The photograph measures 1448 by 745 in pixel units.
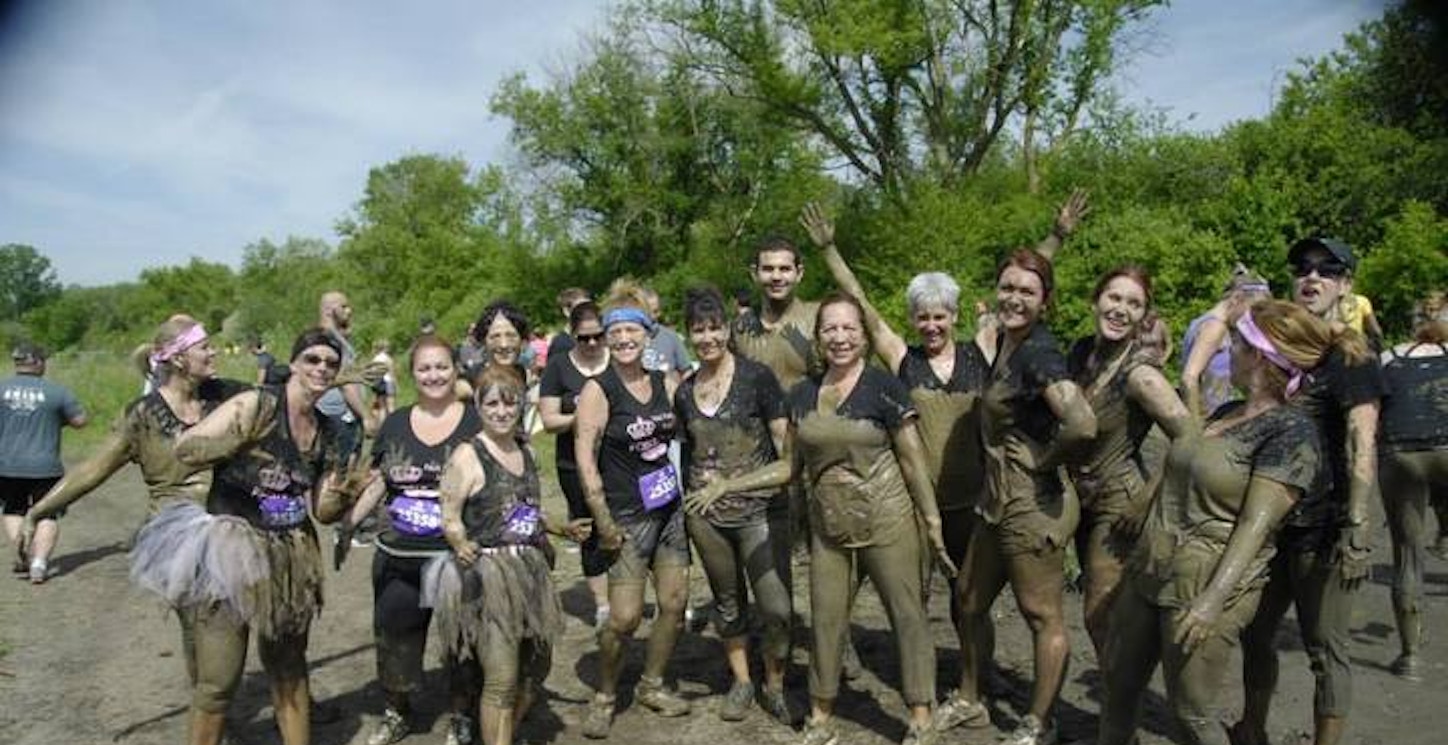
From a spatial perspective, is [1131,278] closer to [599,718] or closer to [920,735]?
Result: [920,735]

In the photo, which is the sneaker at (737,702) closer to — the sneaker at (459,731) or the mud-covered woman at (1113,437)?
the sneaker at (459,731)

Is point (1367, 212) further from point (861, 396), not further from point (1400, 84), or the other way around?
point (861, 396)

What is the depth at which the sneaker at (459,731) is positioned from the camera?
437 cm

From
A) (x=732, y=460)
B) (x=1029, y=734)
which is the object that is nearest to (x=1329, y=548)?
(x=1029, y=734)

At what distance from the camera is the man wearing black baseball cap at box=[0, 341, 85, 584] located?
799cm

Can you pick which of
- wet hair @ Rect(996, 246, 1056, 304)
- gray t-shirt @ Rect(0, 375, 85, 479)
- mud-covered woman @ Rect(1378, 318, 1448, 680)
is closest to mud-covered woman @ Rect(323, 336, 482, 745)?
wet hair @ Rect(996, 246, 1056, 304)

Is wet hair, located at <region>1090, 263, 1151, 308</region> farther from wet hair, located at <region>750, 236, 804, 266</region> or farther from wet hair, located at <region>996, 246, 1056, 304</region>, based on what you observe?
wet hair, located at <region>750, 236, 804, 266</region>

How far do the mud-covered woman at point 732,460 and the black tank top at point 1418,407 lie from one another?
3494 millimetres

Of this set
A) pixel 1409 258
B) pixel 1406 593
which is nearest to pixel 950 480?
pixel 1406 593

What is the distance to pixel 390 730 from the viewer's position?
4.59 meters

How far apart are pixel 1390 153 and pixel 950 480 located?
19250 millimetres

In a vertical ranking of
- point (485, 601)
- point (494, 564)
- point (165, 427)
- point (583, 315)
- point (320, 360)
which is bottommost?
A: point (485, 601)

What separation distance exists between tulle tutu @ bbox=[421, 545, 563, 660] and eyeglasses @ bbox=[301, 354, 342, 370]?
0.92 m

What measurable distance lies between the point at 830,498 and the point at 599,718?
1614 millimetres
